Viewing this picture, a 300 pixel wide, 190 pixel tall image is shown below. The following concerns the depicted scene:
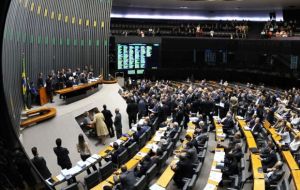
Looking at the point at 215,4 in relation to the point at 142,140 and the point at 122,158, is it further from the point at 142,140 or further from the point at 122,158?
the point at 122,158

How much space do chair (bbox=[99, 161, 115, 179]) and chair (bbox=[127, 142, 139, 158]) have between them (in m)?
1.00

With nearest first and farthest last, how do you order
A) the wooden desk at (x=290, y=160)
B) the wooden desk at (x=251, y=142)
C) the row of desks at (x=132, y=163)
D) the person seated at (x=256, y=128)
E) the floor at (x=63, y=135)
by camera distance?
the row of desks at (x=132, y=163) → the wooden desk at (x=290, y=160) → the floor at (x=63, y=135) → the wooden desk at (x=251, y=142) → the person seated at (x=256, y=128)

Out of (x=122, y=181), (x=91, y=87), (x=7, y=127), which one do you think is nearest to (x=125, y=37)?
(x=91, y=87)

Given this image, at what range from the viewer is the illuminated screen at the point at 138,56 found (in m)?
24.1

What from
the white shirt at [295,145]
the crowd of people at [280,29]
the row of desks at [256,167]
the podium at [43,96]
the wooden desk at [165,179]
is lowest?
the wooden desk at [165,179]

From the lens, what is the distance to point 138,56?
81.2 ft

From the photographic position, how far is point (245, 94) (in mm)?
17859

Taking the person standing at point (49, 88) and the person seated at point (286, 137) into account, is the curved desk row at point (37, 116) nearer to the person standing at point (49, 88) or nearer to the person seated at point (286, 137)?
the person standing at point (49, 88)

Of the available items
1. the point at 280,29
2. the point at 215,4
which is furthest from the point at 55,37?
the point at 280,29

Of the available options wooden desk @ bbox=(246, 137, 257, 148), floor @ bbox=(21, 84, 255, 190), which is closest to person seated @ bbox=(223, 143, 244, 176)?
floor @ bbox=(21, 84, 255, 190)

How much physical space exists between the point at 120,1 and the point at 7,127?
2525 centimetres

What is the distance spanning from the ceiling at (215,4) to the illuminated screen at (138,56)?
3.57m

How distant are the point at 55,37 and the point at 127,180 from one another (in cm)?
1266

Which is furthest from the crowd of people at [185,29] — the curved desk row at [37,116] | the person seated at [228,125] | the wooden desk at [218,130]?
the curved desk row at [37,116]
